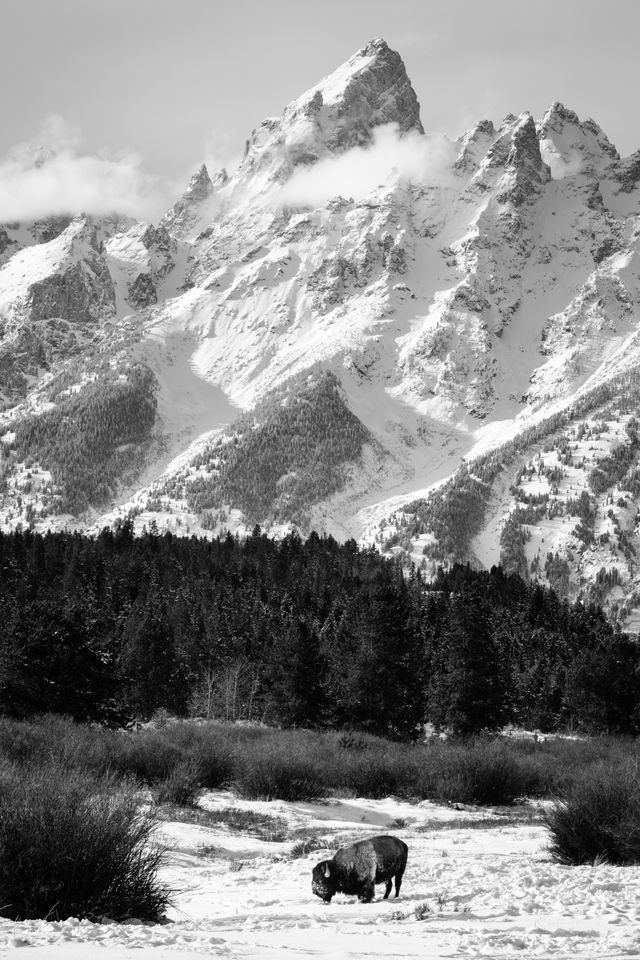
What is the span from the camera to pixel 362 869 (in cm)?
1262

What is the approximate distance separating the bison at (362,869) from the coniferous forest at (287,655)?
30927 mm

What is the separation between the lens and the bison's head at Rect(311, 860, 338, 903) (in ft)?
40.7

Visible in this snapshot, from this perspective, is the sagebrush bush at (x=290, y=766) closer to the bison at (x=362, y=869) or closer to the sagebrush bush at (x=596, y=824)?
the sagebrush bush at (x=596, y=824)

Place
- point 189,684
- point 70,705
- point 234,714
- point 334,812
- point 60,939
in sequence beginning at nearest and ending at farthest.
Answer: point 60,939
point 334,812
point 70,705
point 234,714
point 189,684

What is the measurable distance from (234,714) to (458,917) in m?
63.9

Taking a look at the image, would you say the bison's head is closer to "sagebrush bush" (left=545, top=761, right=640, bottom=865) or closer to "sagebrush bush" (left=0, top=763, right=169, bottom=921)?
"sagebrush bush" (left=0, top=763, right=169, bottom=921)

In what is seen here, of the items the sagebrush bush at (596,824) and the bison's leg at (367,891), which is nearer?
the bison's leg at (367,891)

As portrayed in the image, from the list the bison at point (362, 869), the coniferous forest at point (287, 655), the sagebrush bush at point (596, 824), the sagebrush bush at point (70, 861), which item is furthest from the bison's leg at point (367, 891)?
the coniferous forest at point (287, 655)

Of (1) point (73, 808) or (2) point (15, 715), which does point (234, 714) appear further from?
(1) point (73, 808)

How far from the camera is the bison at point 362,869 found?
12.4 meters

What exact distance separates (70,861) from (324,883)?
407 centimetres

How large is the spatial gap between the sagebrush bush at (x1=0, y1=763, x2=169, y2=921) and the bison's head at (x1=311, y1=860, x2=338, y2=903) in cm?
249

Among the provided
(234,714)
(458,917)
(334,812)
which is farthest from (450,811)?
(234,714)

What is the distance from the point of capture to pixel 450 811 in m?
28.8
